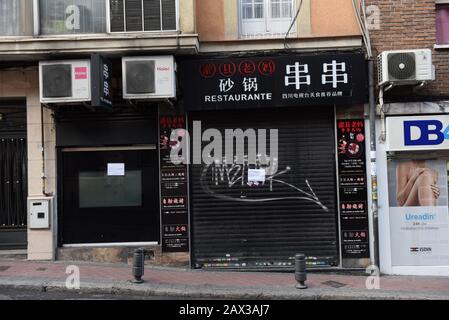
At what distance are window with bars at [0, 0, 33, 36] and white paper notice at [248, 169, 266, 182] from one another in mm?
5052

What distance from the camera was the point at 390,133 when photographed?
10.5 metres

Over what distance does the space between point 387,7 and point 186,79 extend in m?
4.27

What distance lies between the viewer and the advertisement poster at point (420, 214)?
10.7 m

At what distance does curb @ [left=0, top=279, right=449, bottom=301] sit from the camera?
8.73 m

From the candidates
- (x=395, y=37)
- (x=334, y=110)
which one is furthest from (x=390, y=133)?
(x=395, y=37)

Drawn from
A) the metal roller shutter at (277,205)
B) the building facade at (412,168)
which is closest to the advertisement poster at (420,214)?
the building facade at (412,168)

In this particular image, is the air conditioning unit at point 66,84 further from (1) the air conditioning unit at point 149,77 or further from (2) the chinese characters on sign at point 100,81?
(1) the air conditioning unit at point 149,77

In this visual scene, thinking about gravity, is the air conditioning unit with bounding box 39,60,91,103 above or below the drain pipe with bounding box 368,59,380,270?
above

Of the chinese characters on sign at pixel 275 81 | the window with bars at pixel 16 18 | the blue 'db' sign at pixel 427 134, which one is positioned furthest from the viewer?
the chinese characters on sign at pixel 275 81

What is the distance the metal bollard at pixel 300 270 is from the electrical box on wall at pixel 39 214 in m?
5.08

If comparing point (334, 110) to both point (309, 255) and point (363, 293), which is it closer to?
point (309, 255)

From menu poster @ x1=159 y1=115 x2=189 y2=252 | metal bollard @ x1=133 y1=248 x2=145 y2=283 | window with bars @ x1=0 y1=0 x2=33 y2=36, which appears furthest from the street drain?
window with bars @ x1=0 y1=0 x2=33 y2=36

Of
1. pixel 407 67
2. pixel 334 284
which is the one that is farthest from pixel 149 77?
pixel 334 284

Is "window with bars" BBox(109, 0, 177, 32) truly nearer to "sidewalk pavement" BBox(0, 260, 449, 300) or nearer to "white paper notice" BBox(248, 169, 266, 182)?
"white paper notice" BBox(248, 169, 266, 182)
